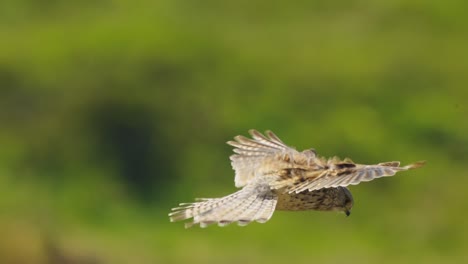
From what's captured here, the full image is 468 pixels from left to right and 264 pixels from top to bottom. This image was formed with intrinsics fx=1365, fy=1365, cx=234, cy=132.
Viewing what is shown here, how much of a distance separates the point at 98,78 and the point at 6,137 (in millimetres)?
1715

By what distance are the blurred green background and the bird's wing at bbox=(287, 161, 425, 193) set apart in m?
7.92

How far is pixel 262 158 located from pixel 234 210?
1.66 meters

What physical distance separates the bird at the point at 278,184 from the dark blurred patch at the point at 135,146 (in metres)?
8.00

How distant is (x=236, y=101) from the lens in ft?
68.3

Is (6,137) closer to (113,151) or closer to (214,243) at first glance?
(113,151)

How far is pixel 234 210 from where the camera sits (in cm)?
923

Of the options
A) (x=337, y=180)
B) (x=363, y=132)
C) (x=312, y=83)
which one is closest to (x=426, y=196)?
(x=363, y=132)

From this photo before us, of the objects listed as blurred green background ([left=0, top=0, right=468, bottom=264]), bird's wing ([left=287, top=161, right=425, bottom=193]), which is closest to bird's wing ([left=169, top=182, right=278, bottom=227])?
bird's wing ([left=287, top=161, right=425, bottom=193])

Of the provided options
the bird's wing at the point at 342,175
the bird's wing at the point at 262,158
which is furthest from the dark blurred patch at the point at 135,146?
the bird's wing at the point at 342,175

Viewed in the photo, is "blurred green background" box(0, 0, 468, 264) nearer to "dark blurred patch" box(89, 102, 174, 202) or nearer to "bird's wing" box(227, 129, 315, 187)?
"dark blurred patch" box(89, 102, 174, 202)

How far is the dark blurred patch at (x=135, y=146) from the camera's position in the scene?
19219mm

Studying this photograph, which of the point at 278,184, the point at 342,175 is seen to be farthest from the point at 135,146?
the point at 342,175

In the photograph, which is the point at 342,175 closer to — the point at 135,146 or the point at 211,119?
the point at 135,146

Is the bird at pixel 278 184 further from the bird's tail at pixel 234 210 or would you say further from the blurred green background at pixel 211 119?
the blurred green background at pixel 211 119
